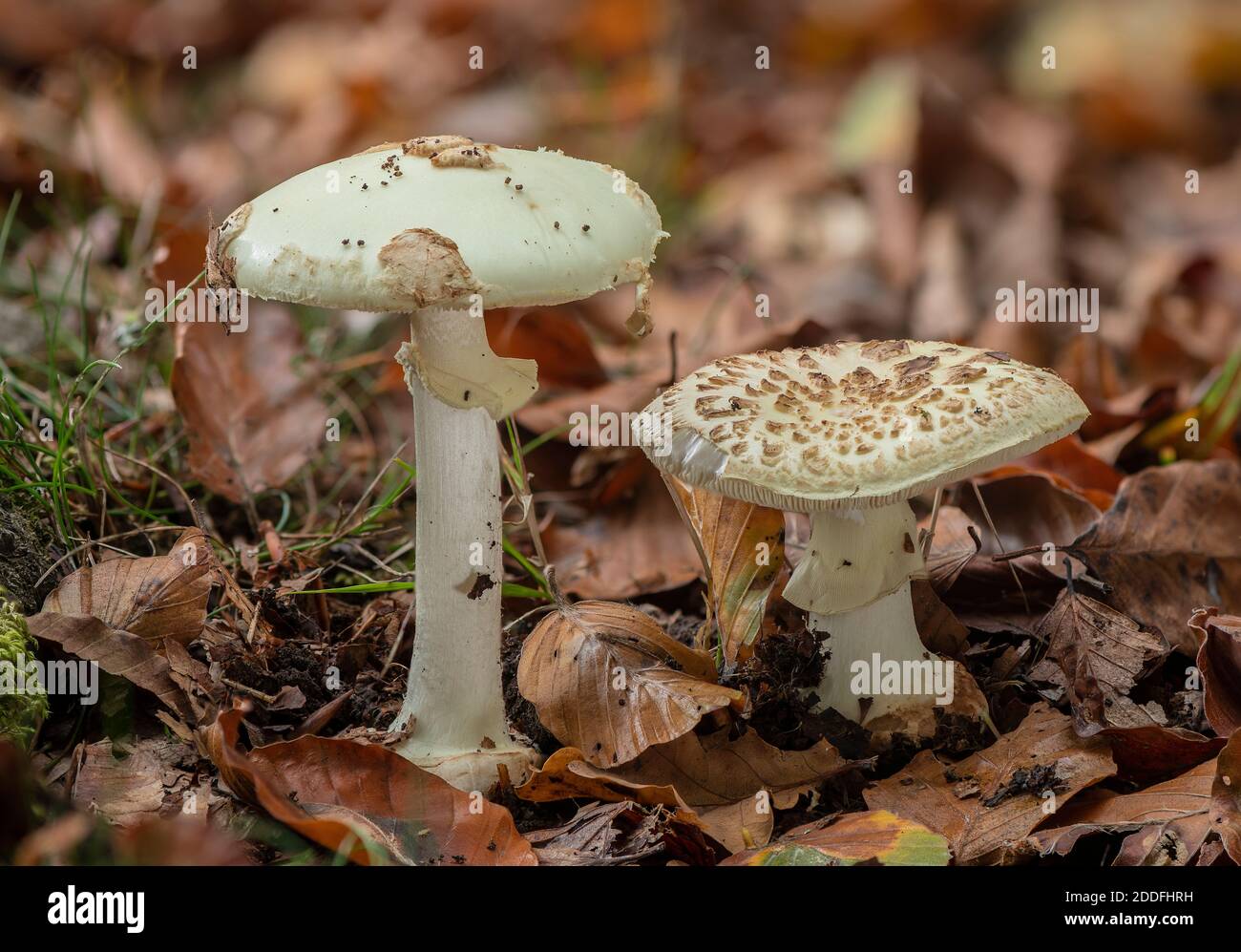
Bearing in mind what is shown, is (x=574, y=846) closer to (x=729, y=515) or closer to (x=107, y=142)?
(x=729, y=515)

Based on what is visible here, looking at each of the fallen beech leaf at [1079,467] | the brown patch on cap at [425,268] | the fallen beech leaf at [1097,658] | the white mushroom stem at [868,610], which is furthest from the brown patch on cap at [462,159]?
the fallen beech leaf at [1079,467]

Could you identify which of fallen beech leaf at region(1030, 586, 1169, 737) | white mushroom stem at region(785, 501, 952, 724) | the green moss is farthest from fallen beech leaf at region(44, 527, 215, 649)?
fallen beech leaf at region(1030, 586, 1169, 737)

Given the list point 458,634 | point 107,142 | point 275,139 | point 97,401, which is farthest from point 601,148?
point 458,634

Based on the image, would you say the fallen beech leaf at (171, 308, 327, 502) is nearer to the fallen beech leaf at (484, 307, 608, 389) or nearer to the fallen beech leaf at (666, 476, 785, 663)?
the fallen beech leaf at (484, 307, 608, 389)

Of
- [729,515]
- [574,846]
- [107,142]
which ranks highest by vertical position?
[107,142]

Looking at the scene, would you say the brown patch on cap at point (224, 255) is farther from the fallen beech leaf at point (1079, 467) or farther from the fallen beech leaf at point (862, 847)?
the fallen beech leaf at point (1079, 467)

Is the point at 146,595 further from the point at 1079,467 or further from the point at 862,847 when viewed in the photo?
the point at 1079,467

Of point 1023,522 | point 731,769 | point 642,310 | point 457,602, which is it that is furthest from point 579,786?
point 1023,522
